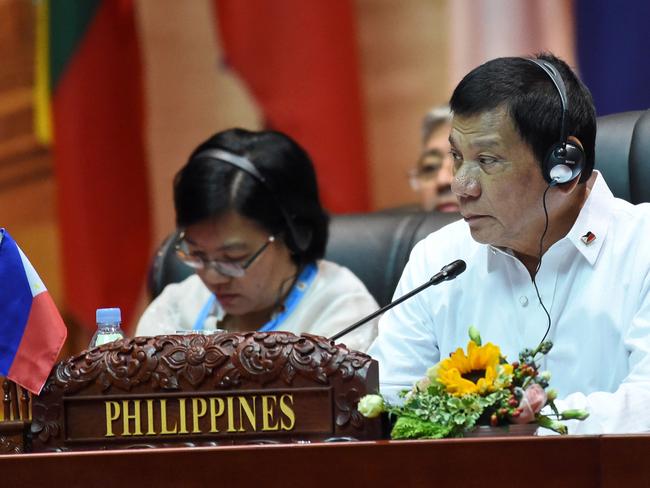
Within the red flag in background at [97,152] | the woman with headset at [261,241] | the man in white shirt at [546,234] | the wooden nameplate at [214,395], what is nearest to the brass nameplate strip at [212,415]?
the wooden nameplate at [214,395]

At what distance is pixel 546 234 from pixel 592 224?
0.09 m

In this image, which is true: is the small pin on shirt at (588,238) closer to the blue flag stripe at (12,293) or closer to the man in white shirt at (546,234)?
the man in white shirt at (546,234)

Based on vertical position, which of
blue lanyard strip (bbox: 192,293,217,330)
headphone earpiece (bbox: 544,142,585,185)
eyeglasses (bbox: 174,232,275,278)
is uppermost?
headphone earpiece (bbox: 544,142,585,185)

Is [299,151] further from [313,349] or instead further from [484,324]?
[313,349]

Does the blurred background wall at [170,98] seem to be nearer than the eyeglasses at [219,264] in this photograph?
No

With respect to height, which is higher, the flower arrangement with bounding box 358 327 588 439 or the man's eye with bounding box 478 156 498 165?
the man's eye with bounding box 478 156 498 165

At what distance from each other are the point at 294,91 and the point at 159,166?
0.71 m

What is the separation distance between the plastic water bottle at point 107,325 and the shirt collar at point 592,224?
2.83 feet

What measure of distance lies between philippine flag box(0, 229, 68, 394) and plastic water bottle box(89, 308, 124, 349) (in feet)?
0.46

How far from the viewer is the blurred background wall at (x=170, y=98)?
4.51 metres

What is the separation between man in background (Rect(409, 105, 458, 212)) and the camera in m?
3.75

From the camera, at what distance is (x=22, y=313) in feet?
6.64

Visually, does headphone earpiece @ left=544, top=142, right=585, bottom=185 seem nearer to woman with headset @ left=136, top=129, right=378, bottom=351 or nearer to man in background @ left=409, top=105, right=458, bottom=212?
woman with headset @ left=136, top=129, right=378, bottom=351

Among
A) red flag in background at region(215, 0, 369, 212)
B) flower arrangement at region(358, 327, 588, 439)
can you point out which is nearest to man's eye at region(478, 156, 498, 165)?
flower arrangement at region(358, 327, 588, 439)
